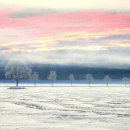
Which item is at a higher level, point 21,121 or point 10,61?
point 10,61

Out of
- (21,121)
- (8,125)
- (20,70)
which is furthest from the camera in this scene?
(20,70)

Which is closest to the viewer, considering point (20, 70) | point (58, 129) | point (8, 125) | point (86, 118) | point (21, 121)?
point (58, 129)

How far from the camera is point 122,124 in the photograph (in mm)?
27203

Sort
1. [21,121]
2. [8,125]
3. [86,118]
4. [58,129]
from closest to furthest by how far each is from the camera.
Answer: [58,129] → [8,125] → [21,121] → [86,118]

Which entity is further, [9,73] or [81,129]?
[9,73]

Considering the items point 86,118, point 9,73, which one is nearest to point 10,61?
point 9,73

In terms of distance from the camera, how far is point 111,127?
25828 mm

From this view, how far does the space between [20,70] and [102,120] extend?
11110 centimetres

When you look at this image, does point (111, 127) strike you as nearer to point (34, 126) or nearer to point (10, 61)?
point (34, 126)

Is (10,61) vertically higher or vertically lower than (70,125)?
higher

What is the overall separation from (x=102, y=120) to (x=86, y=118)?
5.47 feet

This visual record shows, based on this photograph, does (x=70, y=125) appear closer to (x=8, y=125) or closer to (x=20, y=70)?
(x=8, y=125)

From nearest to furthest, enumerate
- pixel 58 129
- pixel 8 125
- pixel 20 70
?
1. pixel 58 129
2. pixel 8 125
3. pixel 20 70

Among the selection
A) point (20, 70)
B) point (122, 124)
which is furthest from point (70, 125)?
point (20, 70)
